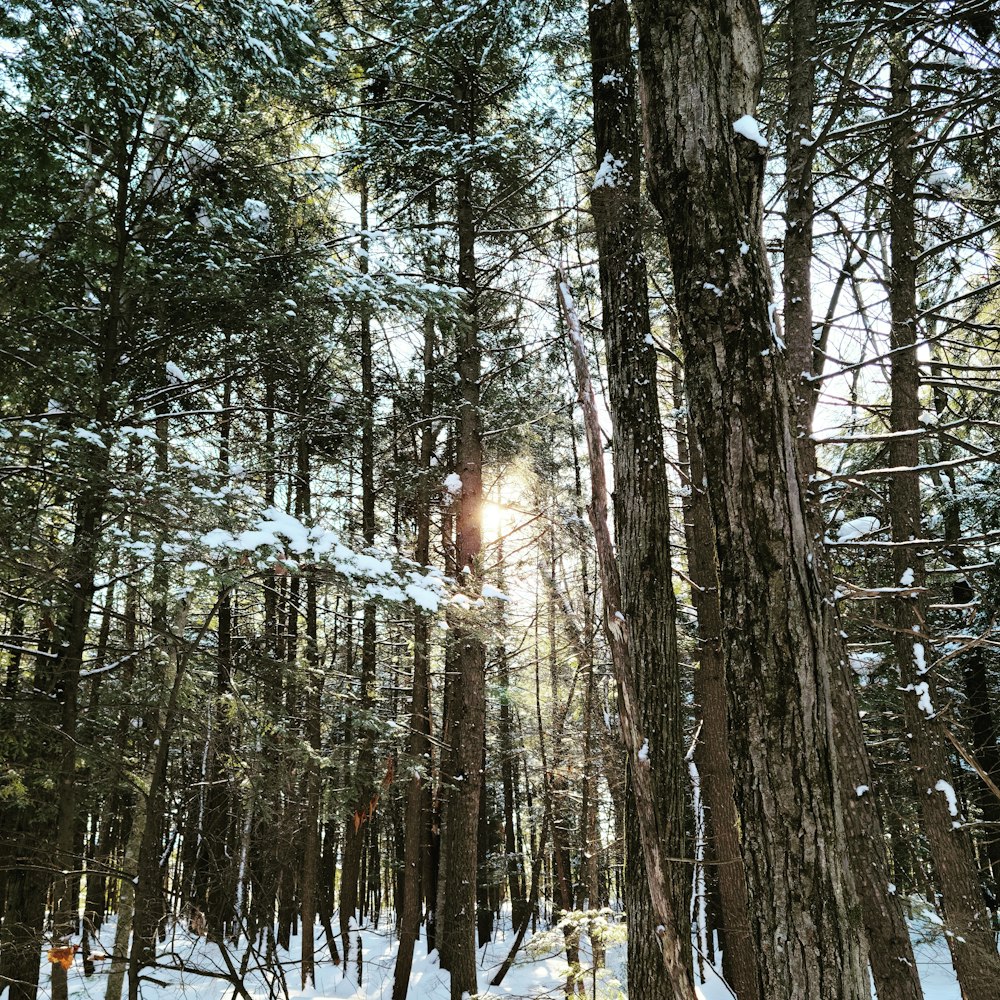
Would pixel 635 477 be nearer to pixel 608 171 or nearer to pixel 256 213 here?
pixel 608 171

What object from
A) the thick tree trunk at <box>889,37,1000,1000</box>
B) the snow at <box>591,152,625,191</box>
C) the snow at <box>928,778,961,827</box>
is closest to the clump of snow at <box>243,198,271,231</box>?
the snow at <box>591,152,625,191</box>

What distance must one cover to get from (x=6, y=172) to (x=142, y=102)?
1.51 metres

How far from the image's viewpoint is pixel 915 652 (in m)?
6.95

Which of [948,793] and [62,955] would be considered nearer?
[62,955]

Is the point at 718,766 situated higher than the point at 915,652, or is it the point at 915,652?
the point at 915,652

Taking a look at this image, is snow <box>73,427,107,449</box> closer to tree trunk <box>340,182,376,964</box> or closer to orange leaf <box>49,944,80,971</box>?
orange leaf <box>49,944,80,971</box>

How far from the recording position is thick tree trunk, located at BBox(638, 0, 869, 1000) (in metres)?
2.29

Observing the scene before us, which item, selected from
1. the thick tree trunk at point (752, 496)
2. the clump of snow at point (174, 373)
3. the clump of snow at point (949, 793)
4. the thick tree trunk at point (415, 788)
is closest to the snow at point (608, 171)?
the thick tree trunk at point (752, 496)

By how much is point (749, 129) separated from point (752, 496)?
4.88 ft

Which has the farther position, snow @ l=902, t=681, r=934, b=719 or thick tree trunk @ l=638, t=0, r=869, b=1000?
snow @ l=902, t=681, r=934, b=719

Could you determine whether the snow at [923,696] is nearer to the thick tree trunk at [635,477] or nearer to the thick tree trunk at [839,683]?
the thick tree trunk at [839,683]

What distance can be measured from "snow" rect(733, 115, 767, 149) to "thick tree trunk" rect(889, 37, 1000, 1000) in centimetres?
412

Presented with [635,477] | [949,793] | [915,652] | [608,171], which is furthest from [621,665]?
[949,793]

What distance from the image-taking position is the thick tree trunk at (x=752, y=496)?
229 centimetres
